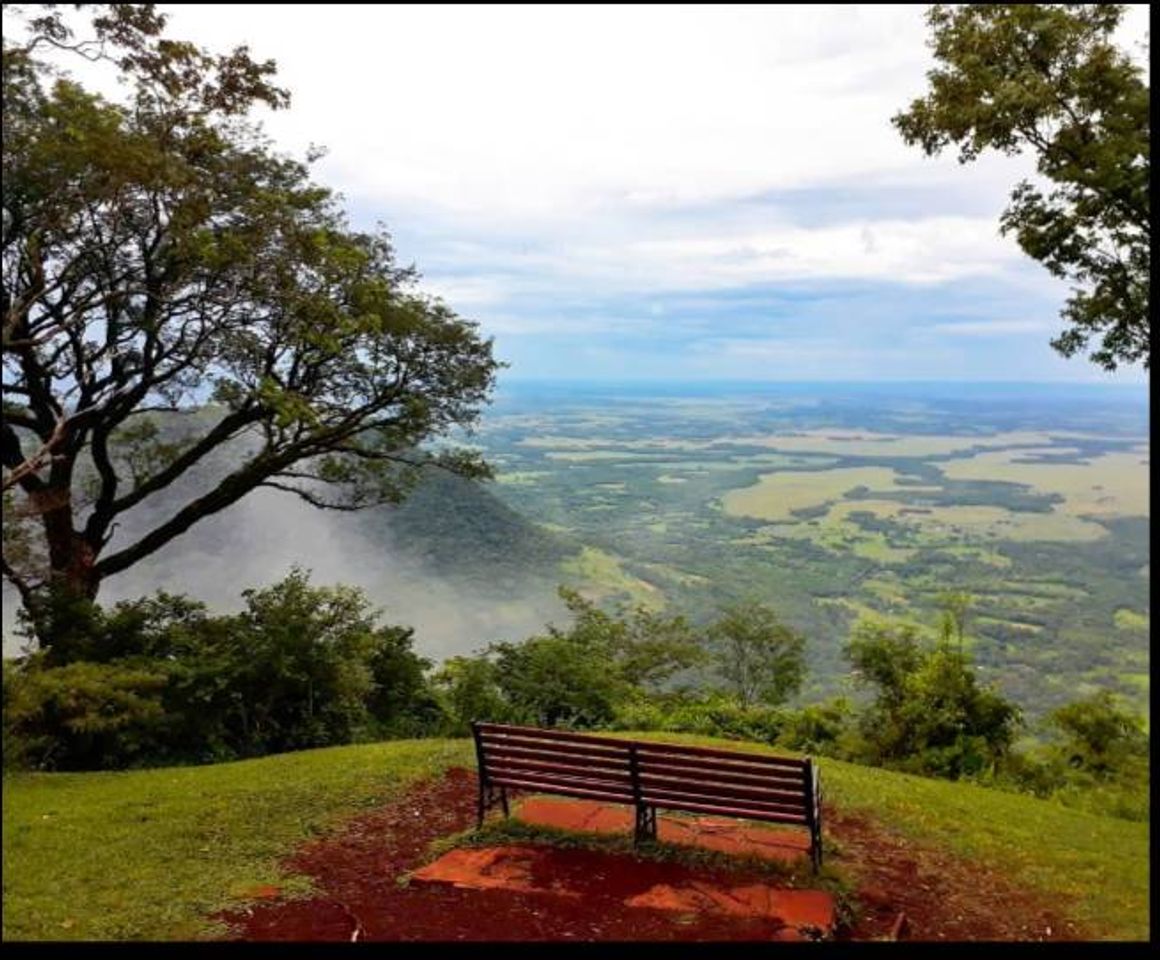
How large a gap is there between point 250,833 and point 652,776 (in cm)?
405

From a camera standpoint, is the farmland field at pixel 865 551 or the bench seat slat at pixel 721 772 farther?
the farmland field at pixel 865 551

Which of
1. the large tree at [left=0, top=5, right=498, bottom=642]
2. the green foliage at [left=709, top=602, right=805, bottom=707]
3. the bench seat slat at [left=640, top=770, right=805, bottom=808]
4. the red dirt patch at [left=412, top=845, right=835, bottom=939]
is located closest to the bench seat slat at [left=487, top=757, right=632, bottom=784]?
the bench seat slat at [left=640, top=770, right=805, bottom=808]

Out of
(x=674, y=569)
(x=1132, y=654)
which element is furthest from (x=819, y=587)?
(x=1132, y=654)

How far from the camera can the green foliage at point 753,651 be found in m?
37.3

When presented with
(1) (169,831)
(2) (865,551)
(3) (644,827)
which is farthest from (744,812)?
(2) (865,551)

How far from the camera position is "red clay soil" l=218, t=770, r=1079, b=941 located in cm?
646

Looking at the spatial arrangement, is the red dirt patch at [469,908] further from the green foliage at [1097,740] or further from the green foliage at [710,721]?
the green foliage at [1097,740]

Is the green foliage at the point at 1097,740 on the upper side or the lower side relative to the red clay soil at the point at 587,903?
lower

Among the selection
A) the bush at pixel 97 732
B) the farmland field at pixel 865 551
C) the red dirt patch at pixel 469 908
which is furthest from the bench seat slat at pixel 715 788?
the farmland field at pixel 865 551

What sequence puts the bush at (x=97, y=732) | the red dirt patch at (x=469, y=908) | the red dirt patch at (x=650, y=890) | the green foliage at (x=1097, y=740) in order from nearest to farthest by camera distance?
the red dirt patch at (x=469, y=908), the red dirt patch at (x=650, y=890), the bush at (x=97, y=732), the green foliage at (x=1097, y=740)

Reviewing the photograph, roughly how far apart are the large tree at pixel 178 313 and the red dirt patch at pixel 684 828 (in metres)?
6.62

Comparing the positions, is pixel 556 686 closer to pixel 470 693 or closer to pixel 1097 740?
pixel 470 693

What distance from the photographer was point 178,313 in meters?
14.3

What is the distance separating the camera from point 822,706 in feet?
58.9
